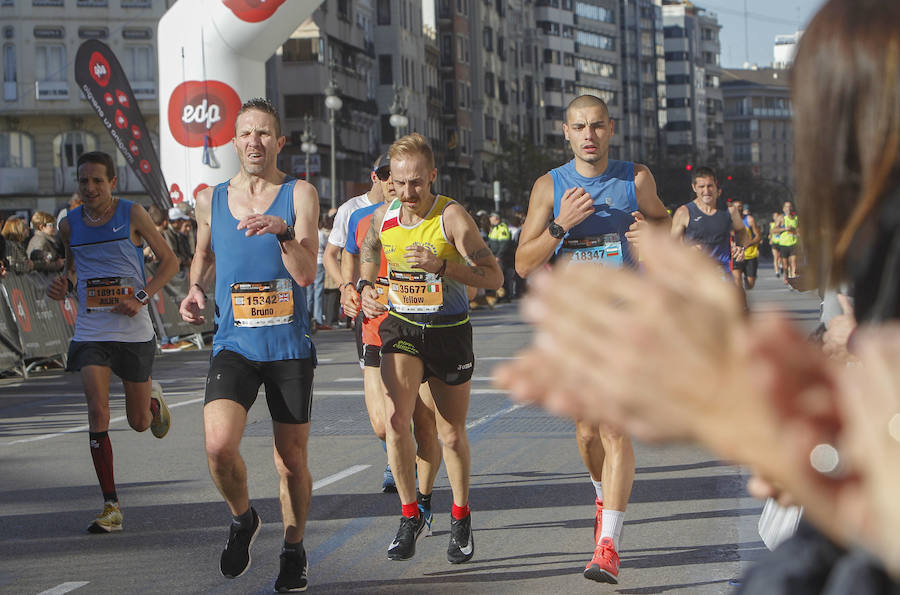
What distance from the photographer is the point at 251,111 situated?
6449 mm

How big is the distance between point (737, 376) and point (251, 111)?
5102 millimetres

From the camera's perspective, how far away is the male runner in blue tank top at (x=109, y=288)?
8211mm

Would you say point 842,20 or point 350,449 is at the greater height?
point 842,20

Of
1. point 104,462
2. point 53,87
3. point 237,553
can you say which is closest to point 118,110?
point 104,462

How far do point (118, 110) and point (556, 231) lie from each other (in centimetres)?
2008

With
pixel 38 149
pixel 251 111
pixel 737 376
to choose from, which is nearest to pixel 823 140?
pixel 737 376

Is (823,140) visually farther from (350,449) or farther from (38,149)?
(38,149)

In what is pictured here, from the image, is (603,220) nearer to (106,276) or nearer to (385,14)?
(106,276)

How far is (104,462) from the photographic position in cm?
797

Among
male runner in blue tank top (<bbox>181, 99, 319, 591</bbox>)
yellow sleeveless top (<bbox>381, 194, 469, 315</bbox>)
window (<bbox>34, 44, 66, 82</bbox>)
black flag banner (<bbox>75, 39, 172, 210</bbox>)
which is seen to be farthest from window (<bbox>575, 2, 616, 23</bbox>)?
male runner in blue tank top (<bbox>181, 99, 319, 591</bbox>)

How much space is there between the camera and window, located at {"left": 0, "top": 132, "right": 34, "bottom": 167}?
61906 millimetres

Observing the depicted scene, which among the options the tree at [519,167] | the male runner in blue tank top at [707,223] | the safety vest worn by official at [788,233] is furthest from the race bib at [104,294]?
the tree at [519,167]

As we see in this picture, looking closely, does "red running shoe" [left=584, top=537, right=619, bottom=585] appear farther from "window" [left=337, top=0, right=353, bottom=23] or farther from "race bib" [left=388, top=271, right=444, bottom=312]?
"window" [left=337, top=0, right=353, bottom=23]

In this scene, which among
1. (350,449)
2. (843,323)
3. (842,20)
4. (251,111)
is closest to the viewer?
(842,20)
